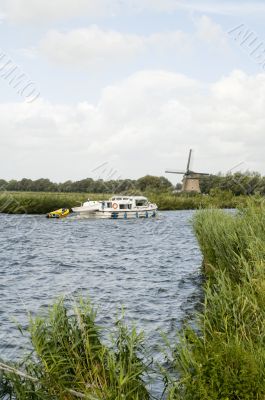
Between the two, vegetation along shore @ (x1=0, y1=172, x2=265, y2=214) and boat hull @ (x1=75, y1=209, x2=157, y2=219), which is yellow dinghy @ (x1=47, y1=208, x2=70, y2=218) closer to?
boat hull @ (x1=75, y1=209, x2=157, y2=219)

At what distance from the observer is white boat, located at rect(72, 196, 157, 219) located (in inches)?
2761

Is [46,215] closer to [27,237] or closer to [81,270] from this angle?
[27,237]

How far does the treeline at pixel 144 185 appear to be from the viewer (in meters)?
104

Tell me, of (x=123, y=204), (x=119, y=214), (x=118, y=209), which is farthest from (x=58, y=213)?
(x=123, y=204)

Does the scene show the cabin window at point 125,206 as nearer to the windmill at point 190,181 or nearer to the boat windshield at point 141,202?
the boat windshield at point 141,202

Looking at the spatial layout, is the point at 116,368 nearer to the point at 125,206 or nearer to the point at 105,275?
the point at 105,275

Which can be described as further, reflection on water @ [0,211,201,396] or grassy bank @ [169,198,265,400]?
reflection on water @ [0,211,201,396]

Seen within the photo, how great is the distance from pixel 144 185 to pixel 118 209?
5681 cm

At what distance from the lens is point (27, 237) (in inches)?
1828

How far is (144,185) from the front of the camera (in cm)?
12681

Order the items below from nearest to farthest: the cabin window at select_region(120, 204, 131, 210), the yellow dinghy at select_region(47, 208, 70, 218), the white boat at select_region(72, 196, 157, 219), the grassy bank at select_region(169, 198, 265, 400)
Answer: the grassy bank at select_region(169, 198, 265, 400) < the yellow dinghy at select_region(47, 208, 70, 218) < the white boat at select_region(72, 196, 157, 219) < the cabin window at select_region(120, 204, 131, 210)

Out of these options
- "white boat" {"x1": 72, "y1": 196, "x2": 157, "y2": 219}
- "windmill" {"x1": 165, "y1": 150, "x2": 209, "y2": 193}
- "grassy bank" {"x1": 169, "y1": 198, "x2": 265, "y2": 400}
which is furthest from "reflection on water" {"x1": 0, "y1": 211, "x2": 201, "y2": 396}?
"windmill" {"x1": 165, "y1": 150, "x2": 209, "y2": 193}

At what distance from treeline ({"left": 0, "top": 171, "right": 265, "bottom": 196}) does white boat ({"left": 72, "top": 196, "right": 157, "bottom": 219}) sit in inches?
825

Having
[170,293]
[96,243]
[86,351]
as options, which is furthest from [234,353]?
[96,243]
